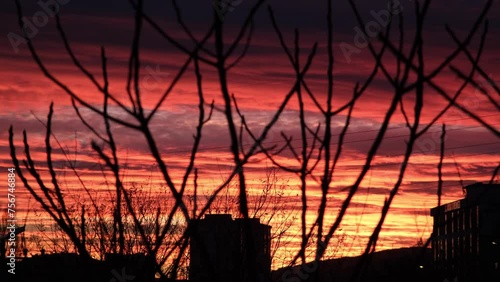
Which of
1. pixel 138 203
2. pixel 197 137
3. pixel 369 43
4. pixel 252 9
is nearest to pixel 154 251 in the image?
Answer: pixel 197 137

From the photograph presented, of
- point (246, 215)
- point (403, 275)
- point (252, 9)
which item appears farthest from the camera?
point (403, 275)

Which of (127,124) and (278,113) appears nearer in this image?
(127,124)

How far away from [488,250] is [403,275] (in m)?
23.4

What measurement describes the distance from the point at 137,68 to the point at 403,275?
4125 centimetres

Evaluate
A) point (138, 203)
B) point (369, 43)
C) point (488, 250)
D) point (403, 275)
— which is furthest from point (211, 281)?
point (488, 250)

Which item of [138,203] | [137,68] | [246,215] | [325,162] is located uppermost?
[138,203]

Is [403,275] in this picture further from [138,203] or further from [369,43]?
[369,43]

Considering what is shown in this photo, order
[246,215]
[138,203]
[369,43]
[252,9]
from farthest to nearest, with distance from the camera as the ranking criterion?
[138,203] → [369,43] → [252,9] → [246,215]

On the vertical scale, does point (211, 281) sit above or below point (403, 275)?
below

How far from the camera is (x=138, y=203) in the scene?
62.4ft

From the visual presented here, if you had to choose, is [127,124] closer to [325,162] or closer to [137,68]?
[137,68]

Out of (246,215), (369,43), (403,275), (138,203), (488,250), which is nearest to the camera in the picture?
(246,215)

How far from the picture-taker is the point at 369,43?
2088mm

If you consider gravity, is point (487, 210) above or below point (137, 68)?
above
